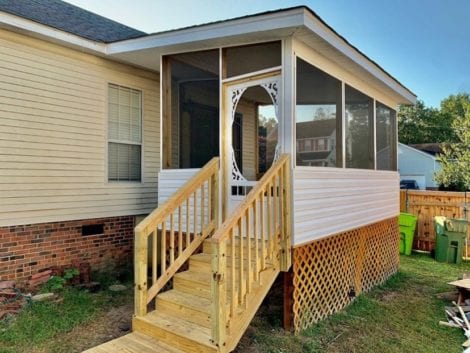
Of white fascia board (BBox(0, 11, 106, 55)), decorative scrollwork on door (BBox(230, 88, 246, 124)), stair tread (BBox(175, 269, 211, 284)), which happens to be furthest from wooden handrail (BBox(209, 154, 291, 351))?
white fascia board (BBox(0, 11, 106, 55))

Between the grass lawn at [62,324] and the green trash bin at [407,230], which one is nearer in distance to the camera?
the grass lawn at [62,324]

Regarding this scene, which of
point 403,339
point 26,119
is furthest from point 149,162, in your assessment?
point 403,339

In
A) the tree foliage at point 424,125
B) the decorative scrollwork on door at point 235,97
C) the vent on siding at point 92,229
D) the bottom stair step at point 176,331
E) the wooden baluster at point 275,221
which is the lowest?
the bottom stair step at point 176,331

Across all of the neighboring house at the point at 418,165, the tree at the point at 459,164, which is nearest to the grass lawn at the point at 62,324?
the tree at the point at 459,164

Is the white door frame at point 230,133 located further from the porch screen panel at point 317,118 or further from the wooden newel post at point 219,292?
the wooden newel post at point 219,292

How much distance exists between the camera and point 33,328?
4047 mm

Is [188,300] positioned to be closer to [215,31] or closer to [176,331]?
[176,331]

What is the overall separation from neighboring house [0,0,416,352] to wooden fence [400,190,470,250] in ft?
14.4

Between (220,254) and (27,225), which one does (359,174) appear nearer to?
(220,254)

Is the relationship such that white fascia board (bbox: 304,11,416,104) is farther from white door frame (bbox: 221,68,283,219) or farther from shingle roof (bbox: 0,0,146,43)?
shingle roof (bbox: 0,0,146,43)

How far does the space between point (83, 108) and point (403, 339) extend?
5.69 metres

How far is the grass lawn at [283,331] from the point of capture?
3830 mm

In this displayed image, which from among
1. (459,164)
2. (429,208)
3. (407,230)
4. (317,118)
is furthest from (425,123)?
(317,118)

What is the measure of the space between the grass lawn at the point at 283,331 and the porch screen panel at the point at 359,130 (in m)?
2.34
